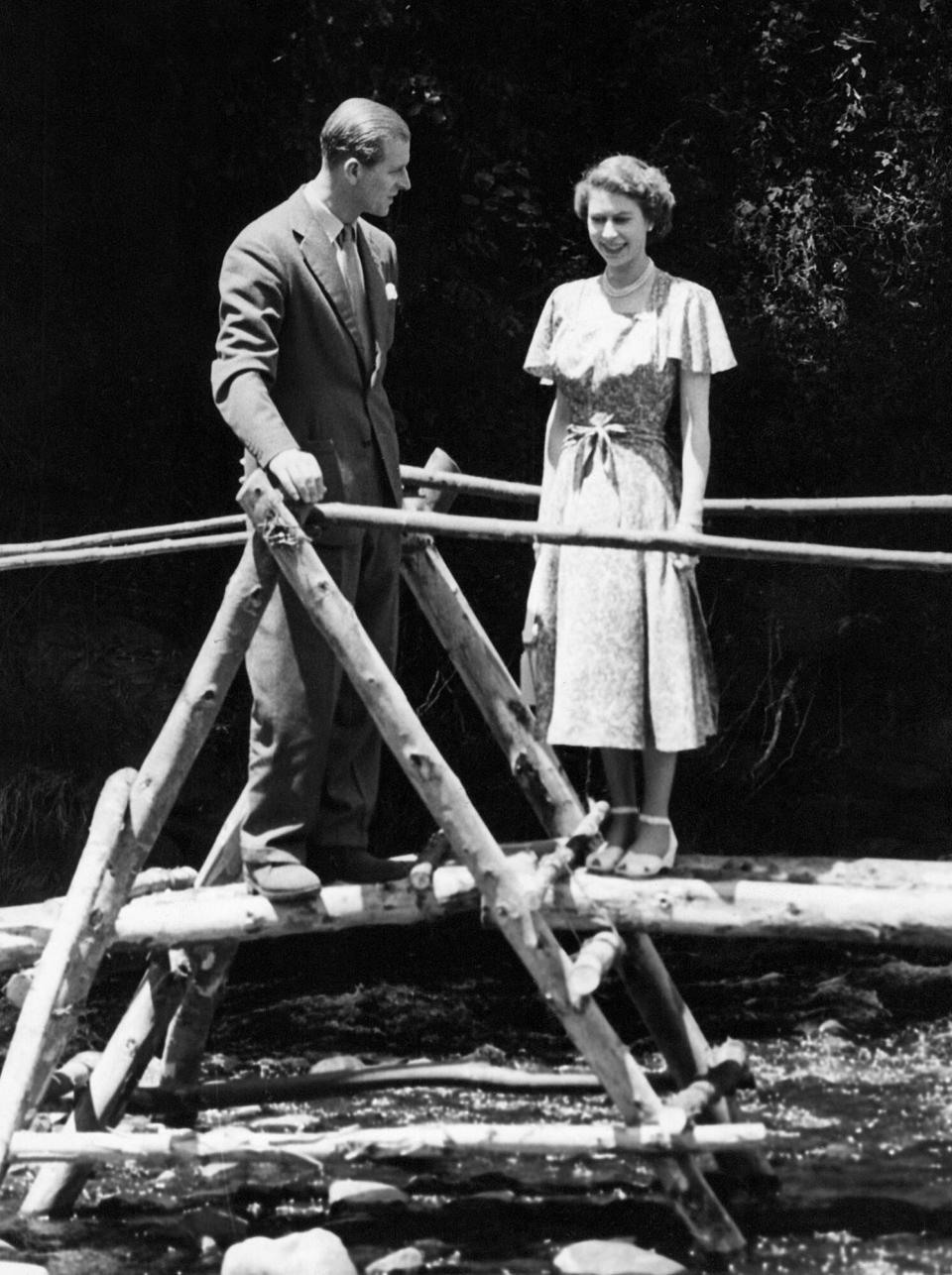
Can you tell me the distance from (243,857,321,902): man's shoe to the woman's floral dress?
0.74 m

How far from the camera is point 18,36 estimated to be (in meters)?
11.8

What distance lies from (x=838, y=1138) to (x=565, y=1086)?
1154 mm

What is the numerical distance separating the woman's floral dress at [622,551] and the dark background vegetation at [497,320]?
543 cm

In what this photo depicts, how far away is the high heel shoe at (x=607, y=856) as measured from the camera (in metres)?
5.59

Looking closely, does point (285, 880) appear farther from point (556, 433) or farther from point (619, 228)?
point (619, 228)

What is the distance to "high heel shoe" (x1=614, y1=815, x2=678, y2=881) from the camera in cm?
553

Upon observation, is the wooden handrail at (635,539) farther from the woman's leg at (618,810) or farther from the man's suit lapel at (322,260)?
the woman's leg at (618,810)

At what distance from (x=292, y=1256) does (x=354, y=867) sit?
985mm

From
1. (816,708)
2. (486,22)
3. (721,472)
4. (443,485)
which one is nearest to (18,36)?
(486,22)

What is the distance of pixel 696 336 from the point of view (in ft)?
18.1

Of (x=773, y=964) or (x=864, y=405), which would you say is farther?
(x=864, y=405)

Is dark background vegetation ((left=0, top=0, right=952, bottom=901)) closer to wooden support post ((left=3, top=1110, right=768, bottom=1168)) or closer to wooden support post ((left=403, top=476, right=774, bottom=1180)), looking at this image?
wooden support post ((left=403, top=476, right=774, bottom=1180))

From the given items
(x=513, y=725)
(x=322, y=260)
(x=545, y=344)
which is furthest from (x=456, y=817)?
(x=322, y=260)

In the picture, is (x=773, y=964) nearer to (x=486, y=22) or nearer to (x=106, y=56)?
(x=486, y=22)
